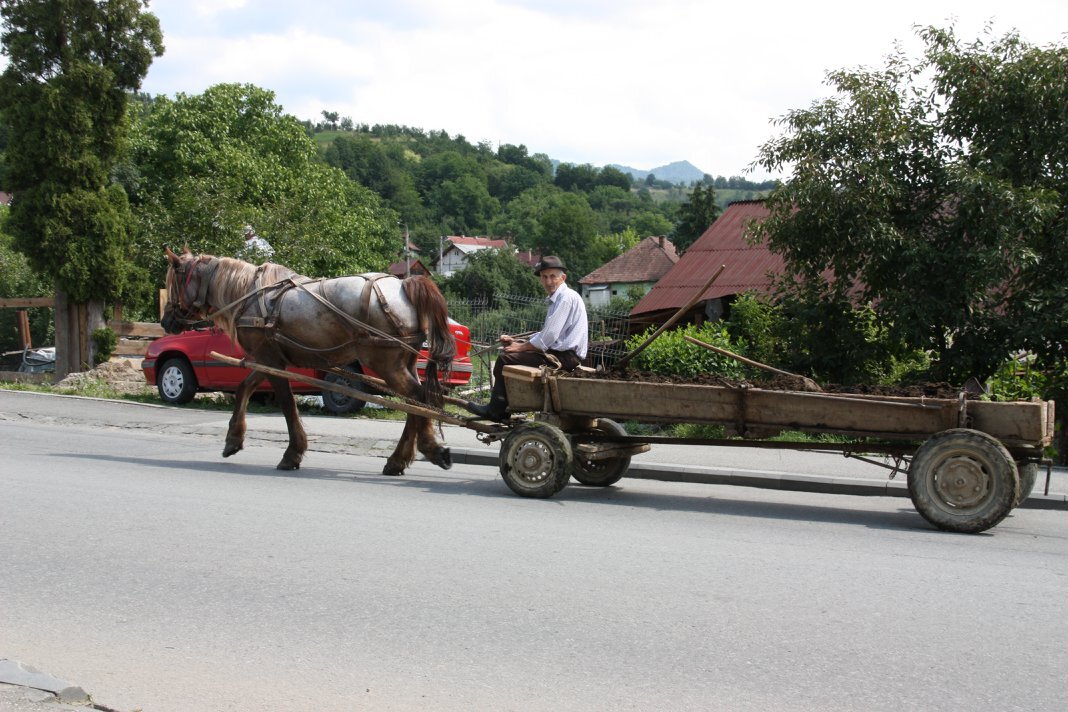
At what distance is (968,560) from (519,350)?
409cm

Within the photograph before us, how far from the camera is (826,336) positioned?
1436 centimetres

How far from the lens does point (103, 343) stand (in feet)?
68.8

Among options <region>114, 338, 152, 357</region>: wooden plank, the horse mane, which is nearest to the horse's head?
the horse mane

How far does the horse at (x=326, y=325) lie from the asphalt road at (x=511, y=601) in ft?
3.71

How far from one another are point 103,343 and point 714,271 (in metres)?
13.5

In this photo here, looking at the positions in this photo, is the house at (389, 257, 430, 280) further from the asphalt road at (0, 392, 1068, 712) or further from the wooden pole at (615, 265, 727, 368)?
the asphalt road at (0, 392, 1068, 712)

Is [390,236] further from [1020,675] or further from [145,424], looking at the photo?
[1020,675]

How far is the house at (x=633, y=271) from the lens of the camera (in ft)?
275

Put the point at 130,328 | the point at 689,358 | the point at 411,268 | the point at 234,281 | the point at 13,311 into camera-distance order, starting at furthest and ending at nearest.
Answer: the point at 411,268, the point at 13,311, the point at 130,328, the point at 689,358, the point at 234,281

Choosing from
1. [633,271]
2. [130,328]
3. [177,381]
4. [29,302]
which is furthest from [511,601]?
[633,271]

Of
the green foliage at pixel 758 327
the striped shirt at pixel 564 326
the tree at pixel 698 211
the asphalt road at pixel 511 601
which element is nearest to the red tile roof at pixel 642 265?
the tree at pixel 698 211

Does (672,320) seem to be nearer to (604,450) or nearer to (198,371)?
(604,450)

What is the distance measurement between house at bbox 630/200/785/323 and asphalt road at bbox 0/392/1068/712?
1304 centimetres

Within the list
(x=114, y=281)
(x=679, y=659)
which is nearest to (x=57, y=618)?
(x=679, y=659)
